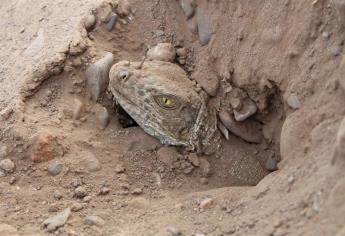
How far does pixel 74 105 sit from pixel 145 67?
1.82 feet

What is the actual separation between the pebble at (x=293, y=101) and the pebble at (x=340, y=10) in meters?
0.48

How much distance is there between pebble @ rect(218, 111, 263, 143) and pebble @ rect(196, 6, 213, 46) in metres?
0.53

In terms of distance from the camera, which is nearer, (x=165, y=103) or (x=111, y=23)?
(x=165, y=103)

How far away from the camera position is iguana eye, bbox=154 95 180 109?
4129mm

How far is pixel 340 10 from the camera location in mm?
3295

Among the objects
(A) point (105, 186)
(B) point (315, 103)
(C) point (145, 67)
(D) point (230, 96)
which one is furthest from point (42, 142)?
(B) point (315, 103)

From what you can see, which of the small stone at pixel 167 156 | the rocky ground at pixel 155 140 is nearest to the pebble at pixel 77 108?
the rocky ground at pixel 155 140

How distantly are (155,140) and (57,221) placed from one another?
104 centimetres

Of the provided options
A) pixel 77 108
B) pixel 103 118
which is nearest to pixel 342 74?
pixel 103 118

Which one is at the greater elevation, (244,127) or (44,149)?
(244,127)

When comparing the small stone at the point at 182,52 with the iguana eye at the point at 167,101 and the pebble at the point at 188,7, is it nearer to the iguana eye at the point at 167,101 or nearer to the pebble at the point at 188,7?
the pebble at the point at 188,7

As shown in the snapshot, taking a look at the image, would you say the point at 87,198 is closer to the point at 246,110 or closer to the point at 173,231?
the point at 173,231

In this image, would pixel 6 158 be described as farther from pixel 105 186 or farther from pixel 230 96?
pixel 230 96

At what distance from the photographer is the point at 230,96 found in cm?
425
